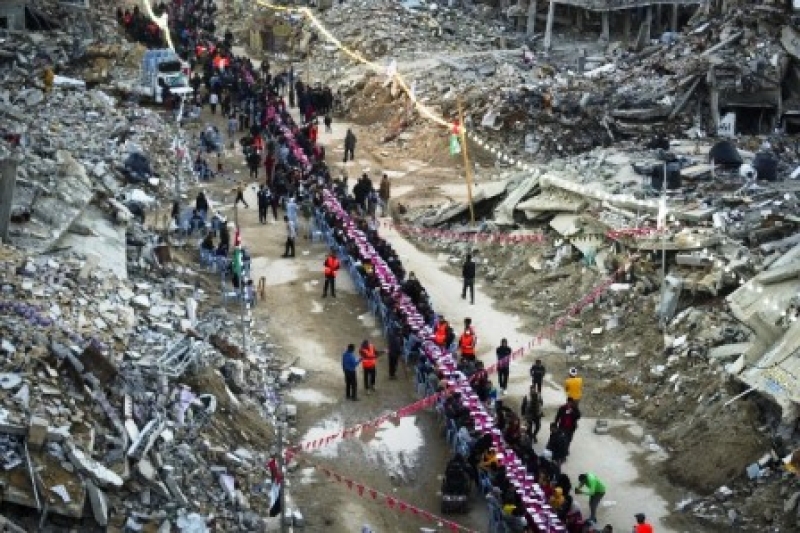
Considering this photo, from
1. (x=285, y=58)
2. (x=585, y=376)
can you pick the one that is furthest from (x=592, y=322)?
(x=285, y=58)

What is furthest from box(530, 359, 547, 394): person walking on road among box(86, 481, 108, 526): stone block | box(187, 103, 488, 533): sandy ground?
box(86, 481, 108, 526): stone block

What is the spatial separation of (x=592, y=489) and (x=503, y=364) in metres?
4.73

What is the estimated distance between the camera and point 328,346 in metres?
25.2

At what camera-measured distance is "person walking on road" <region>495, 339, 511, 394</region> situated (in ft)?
76.1

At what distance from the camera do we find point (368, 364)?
22.9 meters

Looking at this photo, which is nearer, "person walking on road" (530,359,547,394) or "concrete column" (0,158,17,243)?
"concrete column" (0,158,17,243)

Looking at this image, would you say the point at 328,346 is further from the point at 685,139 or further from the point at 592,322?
the point at 685,139

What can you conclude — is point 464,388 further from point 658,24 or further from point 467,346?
point 658,24

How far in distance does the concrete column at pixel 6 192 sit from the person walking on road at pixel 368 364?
6.24 metres

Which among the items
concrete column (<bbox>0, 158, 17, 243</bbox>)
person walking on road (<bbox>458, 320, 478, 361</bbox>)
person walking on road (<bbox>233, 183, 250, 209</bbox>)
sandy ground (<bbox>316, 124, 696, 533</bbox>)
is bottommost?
sandy ground (<bbox>316, 124, 696, 533</bbox>)

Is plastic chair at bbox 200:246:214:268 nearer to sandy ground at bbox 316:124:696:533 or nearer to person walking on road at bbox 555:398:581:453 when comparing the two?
sandy ground at bbox 316:124:696:533

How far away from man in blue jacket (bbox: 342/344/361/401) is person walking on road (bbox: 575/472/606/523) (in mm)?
4965

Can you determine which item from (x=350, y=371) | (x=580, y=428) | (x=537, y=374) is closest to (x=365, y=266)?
(x=350, y=371)

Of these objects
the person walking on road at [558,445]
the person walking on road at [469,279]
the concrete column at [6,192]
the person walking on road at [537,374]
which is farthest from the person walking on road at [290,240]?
the person walking on road at [558,445]
